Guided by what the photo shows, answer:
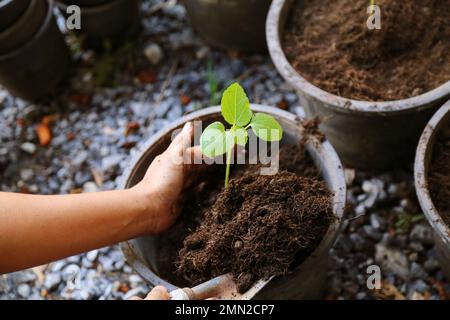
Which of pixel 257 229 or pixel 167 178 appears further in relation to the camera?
pixel 167 178

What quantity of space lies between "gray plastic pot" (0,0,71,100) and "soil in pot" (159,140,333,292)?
1.00 m

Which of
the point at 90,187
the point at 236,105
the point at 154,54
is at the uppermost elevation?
the point at 236,105

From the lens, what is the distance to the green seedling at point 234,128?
1132 millimetres

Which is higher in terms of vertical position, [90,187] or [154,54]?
[154,54]

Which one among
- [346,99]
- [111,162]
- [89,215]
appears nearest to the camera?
[89,215]

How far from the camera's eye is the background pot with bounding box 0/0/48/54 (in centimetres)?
185

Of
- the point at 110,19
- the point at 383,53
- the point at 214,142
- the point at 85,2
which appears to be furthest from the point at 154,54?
the point at 214,142

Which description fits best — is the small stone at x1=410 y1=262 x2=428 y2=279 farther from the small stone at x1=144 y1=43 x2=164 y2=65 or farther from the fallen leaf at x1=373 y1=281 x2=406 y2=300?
the small stone at x1=144 y1=43 x2=164 y2=65

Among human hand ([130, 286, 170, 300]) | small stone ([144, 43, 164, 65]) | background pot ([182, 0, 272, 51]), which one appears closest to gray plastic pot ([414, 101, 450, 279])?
human hand ([130, 286, 170, 300])

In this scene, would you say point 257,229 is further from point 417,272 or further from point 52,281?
point 52,281

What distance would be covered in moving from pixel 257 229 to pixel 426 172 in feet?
1.51

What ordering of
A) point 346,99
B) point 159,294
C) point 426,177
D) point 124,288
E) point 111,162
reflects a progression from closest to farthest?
point 159,294 < point 426,177 < point 346,99 < point 124,288 < point 111,162

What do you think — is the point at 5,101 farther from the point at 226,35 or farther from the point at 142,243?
→ the point at 142,243

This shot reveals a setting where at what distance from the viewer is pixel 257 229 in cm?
118
